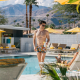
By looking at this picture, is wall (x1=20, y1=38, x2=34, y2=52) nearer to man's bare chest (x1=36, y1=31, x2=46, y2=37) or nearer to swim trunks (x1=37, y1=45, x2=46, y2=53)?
man's bare chest (x1=36, y1=31, x2=46, y2=37)

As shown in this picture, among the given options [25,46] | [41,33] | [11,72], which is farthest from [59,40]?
[11,72]

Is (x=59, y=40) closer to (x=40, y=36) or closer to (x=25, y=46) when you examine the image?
(x=25, y=46)

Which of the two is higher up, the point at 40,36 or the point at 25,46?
the point at 40,36

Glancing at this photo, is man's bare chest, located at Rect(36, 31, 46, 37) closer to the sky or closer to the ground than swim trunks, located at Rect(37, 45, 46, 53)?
closer to the sky

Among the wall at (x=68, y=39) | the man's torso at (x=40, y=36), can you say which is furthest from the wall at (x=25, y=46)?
the man's torso at (x=40, y=36)

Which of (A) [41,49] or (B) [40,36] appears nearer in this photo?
(A) [41,49]

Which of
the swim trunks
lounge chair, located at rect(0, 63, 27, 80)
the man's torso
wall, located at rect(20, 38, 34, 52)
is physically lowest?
wall, located at rect(20, 38, 34, 52)

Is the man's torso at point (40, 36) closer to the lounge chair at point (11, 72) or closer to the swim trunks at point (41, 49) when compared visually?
the swim trunks at point (41, 49)

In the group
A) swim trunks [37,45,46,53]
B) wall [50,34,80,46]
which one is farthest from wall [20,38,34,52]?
swim trunks [37,45,46,53]

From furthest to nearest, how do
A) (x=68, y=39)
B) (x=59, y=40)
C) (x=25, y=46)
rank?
1. (x=59, y=40)
2. (x=68, y=39)
3. (x=25, y=46)

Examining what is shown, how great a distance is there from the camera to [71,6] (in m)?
25.8

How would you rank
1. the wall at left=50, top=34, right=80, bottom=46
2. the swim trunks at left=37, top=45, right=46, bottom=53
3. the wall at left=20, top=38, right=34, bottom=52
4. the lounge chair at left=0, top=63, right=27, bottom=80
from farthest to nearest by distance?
1. the wall at left=50, top=34, right=80, bottom=46
2. the wall at left=20, top=38, right=34, bottom=52
3. the swim trunks at left=37, top=45, right=46, bottom=53
4. the lounge chair at left=0, top=63, right=27, bottom=80

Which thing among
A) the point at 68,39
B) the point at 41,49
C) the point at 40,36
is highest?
the point at 40,36

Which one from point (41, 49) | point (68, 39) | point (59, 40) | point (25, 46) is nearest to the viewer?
point (41, 49)
